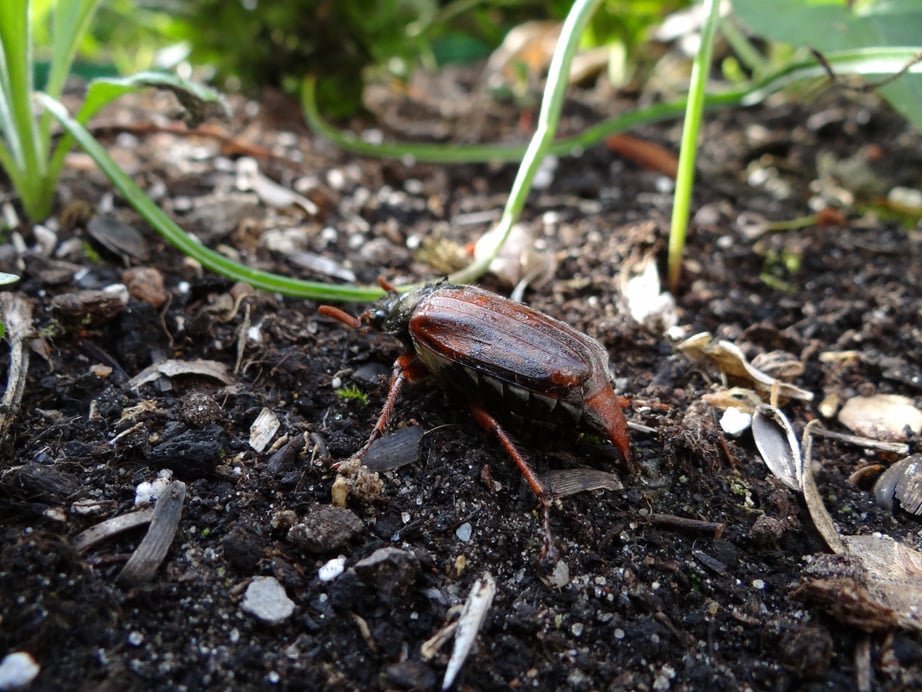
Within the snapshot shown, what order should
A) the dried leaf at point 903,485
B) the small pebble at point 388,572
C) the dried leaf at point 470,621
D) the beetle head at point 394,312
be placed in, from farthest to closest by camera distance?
1. the beetle head at point 394,312
2. the dried leaf at point 903,485
3. the small pebble at point 388,572
4. the dried leaf at point 470,621

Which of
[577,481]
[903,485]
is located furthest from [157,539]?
[903,485]

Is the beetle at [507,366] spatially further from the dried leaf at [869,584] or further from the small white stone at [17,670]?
the small white stone at [17,670]

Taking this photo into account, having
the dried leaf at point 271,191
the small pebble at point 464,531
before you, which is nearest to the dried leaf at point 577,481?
the small pebble at point 464,531

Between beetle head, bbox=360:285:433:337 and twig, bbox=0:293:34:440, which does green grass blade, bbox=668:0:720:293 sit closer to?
beetle head, bbox=360:285:433:337

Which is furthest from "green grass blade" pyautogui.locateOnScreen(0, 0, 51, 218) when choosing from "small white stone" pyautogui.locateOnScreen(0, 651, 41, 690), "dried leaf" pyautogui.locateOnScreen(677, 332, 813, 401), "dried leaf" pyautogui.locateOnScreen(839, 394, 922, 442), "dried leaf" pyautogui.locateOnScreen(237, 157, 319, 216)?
"dried leaf" pyautogui.locateOnScreen(839, 394, 922, 442)

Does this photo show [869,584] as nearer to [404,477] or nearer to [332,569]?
[404,477]

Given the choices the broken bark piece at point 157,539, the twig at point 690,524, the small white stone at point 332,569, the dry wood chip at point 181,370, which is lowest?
the twig at point 690,524

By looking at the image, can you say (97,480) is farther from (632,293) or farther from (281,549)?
(632,293)
